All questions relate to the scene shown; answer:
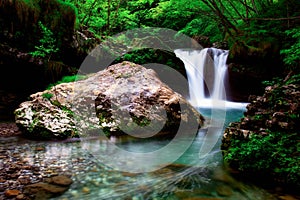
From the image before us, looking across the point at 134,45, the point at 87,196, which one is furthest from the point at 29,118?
the point at 134,45

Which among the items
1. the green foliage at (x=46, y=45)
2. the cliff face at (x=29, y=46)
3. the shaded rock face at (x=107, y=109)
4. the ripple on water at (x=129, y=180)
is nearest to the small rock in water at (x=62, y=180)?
the ripple on water at (x=129, y=180)

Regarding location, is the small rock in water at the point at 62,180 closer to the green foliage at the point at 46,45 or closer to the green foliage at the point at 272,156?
the green foliage at the point at 272,156

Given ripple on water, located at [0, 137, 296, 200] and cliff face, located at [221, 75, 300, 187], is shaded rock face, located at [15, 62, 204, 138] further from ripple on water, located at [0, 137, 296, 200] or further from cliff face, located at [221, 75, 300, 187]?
cliff face, located at [221, 75, 300, 187]

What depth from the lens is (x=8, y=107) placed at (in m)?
6.95

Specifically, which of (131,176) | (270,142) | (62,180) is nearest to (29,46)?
(62,180)

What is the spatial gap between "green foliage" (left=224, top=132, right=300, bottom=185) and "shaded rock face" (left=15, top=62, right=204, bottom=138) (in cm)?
251

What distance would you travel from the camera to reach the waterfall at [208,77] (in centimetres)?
1041

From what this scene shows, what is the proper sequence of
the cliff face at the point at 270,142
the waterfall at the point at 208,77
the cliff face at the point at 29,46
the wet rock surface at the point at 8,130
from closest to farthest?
the cliff face at the point at 270,142 < the wet rock surface at the point at 8,130 < the cliff face at the point at 29,46 < the waterfall at the point at 208,77

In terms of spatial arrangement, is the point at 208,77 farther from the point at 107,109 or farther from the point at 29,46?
the point at 29,46

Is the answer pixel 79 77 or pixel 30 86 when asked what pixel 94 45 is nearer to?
pixel 79 77

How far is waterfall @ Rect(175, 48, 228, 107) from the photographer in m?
10.4

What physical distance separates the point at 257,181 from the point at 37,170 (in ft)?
10.7

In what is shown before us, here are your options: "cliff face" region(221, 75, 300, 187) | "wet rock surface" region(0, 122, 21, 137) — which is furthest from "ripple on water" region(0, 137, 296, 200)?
"wet rock surface" region(0, 122, 21, 137)

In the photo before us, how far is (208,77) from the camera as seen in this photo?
1102 cm
